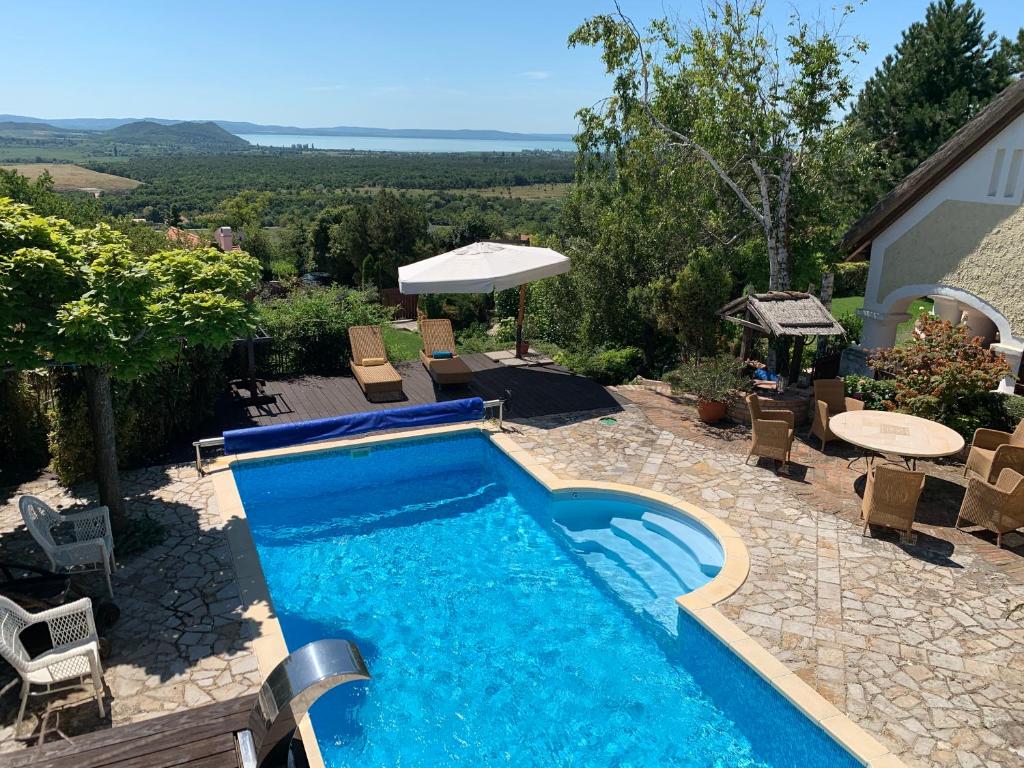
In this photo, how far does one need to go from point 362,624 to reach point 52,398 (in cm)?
641

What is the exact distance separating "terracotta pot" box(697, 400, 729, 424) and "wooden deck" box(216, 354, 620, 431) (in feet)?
6.38

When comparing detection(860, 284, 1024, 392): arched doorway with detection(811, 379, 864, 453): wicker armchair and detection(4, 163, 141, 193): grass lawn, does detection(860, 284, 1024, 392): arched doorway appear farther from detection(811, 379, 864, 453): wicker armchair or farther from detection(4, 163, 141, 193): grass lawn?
detection(4, 163, 141, 193): grass lawn

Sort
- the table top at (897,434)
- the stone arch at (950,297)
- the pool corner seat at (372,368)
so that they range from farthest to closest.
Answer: the pool corner seat at (372,368)
the stone arch at (950,297)
the table top at (897,434)

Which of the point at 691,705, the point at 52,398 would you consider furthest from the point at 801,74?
the point at 52,398

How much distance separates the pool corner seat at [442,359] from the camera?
1552 centimetres

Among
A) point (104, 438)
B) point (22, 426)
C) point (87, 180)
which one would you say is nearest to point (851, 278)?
point (104, 438)

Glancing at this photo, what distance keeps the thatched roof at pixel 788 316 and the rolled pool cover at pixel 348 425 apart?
5788mm

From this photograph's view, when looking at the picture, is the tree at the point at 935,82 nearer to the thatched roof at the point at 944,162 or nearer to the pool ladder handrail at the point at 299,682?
the thatched roof at the point at 944,162

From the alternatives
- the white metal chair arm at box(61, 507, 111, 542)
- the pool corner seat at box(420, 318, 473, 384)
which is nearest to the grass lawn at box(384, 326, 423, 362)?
the pool corner seat at box(420, 318, 473, 384)

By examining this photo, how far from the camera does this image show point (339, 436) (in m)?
12.9

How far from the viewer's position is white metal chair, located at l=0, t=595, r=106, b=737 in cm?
598

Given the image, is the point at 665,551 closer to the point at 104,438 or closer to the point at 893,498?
the point at 893,498

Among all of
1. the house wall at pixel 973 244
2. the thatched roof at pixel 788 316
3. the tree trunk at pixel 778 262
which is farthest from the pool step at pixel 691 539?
the house wall at pixel 973 244

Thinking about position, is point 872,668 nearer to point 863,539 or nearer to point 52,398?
point 863,539
